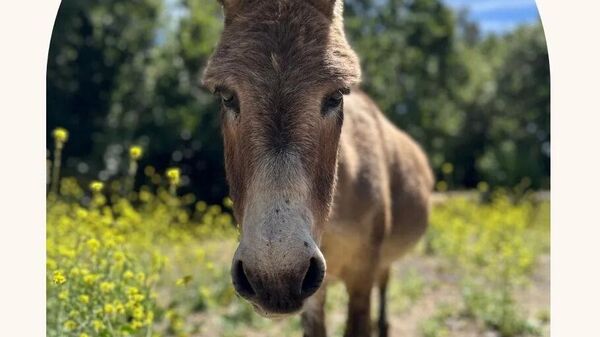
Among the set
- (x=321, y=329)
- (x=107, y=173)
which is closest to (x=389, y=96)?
(x=107, y=173)

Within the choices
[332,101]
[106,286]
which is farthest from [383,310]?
[332,101]

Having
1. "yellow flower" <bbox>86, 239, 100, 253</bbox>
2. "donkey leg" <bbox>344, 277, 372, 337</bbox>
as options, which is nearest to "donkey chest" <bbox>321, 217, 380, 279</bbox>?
"donkey leg" <bbox>344, 277, 372, 337</bbox>

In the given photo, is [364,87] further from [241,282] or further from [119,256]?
[241,282]

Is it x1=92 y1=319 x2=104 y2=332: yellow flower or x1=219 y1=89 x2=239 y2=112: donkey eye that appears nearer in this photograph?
x1=219 y1=89 x2=239 y2=112: donkey eye

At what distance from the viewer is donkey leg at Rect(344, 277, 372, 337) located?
3.57 m

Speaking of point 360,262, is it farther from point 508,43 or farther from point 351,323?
point 508,43

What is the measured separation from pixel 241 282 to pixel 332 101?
766mm

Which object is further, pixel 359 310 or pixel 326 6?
pixel 359 310

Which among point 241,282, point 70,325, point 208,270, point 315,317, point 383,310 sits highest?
point 241,282

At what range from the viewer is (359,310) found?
3.60 meters

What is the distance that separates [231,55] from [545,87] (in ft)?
11.5

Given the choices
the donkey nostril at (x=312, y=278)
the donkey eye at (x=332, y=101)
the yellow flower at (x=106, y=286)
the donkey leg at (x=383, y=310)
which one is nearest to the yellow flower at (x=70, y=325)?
the yellow flower at (x=106, y=286)

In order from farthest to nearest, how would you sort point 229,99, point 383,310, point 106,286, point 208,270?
point 208,270
point 383,310
point 106,286
point 229,99

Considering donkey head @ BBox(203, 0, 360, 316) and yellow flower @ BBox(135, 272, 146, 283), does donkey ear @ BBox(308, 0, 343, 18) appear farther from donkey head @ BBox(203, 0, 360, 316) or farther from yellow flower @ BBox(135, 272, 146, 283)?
yellow flower @ BBox(135, 272, 146, 283)
